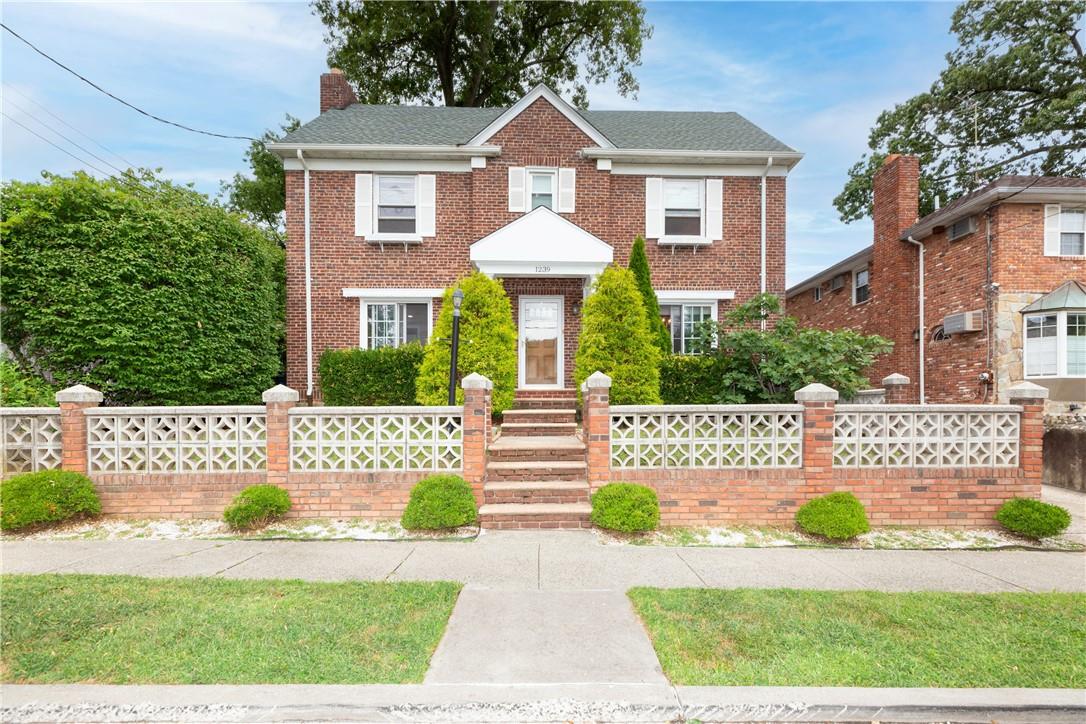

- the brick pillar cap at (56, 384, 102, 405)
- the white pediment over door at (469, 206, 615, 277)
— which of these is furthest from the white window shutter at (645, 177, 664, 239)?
the brick pillar cap at (56, 384, 102, 405)

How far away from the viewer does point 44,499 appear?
18.0 ft

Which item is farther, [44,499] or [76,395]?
[76,395]

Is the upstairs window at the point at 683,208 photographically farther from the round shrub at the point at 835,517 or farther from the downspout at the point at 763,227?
the round shrub at the point at 835,517

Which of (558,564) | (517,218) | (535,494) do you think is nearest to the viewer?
(558,564)

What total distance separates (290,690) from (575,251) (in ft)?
29.2

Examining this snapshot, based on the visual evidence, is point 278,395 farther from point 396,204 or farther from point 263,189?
point 263,189

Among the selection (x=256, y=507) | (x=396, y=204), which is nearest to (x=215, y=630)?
(x=256, y=507)

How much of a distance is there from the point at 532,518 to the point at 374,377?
568 cm

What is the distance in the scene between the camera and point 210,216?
936 centimetres

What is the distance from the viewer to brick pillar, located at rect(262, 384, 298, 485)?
596 cm

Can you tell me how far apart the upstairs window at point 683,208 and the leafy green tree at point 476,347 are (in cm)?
550

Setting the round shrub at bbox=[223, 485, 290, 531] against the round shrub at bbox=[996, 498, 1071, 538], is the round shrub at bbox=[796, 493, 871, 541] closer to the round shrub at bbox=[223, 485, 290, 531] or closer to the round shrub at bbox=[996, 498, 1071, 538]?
the round shrub at bbox=[996, 498, 1071, 538]

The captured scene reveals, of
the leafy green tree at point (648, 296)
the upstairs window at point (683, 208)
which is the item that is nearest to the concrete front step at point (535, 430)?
the leafy green tree at point (648, 296)

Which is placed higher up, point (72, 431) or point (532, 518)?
point (72, 431)
